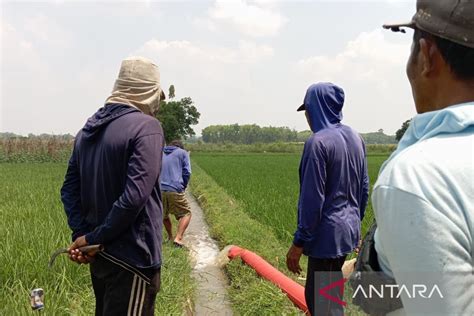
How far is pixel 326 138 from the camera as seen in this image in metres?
2.51

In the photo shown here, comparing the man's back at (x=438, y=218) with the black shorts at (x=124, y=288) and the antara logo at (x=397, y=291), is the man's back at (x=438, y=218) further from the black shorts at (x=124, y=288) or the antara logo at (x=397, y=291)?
the black shorts at (x=124, y=288)

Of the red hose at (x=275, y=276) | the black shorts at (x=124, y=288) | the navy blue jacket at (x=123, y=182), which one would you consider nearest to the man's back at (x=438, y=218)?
the navy blue jacket at (x=123, y=182)

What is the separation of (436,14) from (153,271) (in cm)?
183

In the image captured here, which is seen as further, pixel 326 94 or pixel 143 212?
pixel 326 94

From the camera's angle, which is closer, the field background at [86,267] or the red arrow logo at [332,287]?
the red arrow logo at [332,287]

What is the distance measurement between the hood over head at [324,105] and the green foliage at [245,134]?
118 meters

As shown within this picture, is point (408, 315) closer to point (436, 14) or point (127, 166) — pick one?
point (436, 14)

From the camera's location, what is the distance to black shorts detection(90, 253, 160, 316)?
6.81 feet

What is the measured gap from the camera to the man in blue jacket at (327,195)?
247cm

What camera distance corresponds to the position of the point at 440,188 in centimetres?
72

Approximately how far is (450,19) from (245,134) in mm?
121717

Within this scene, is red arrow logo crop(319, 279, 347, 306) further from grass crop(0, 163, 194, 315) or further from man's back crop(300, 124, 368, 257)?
grass crop(0, 163, 194, 315)

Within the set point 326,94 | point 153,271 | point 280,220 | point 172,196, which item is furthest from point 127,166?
point 280,220

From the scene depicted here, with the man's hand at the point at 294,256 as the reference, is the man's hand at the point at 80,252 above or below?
above
